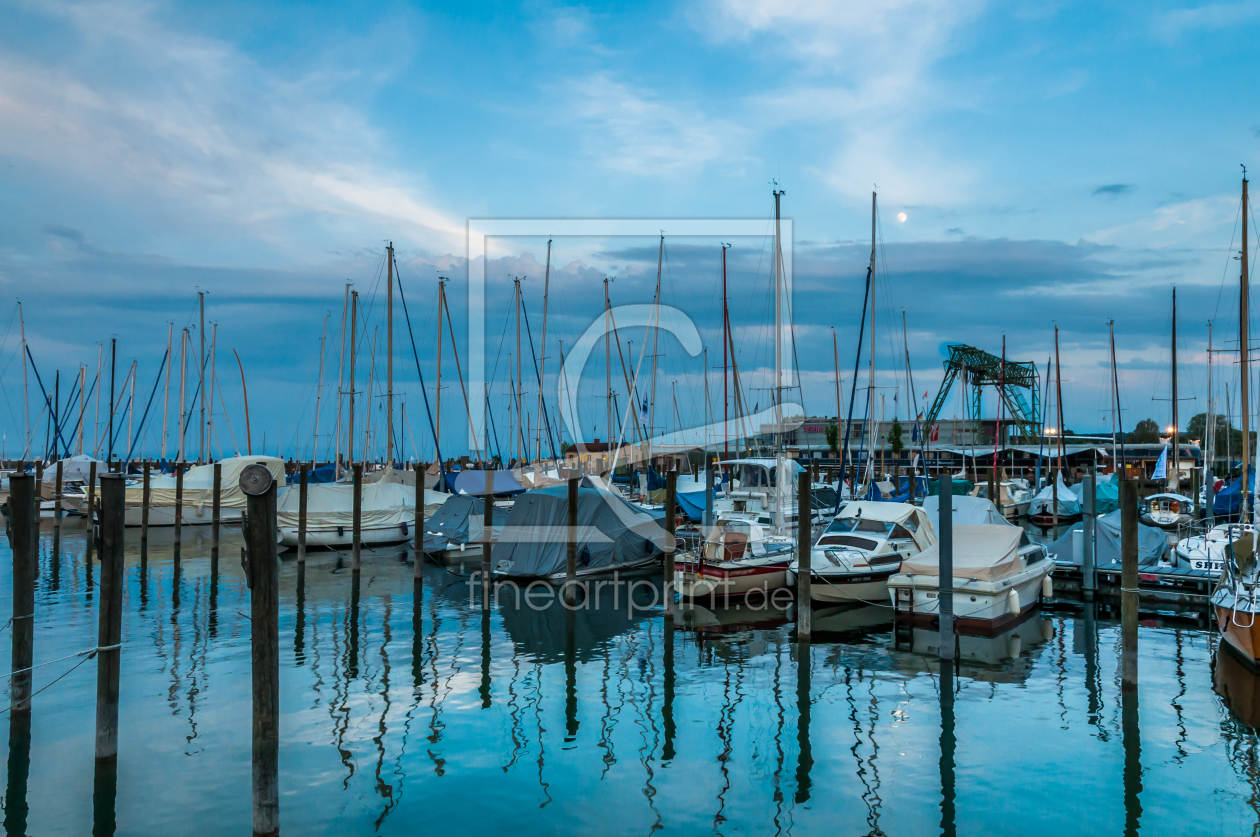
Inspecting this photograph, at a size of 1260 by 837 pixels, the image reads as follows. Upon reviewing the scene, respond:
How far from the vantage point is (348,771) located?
11820 mm

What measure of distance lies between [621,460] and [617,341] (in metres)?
11.3

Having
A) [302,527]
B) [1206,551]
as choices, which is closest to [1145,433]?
[1206,551]

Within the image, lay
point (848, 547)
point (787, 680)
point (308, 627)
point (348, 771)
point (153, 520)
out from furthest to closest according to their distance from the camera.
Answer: point (153, 520) < point (848, 547) < point (308, 627) < point (787, 680) < point (348, 771)

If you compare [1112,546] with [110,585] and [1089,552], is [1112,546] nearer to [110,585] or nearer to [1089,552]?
[1089,552]

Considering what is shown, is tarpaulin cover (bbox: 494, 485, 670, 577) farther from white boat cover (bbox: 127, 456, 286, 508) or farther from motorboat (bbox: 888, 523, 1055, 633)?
white boat cover (bbox: 127, 456, 286, 508)

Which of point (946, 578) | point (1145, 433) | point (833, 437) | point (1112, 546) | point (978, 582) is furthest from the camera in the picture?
point (1145, 433)

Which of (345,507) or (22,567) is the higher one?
(22,567)

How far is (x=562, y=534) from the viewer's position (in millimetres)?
26016

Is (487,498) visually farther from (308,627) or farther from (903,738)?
(903,738)

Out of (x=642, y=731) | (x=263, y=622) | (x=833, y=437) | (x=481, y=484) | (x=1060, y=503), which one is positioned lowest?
(x=642, y=731)

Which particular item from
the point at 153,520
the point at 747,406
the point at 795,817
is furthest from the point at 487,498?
the point at 153,520

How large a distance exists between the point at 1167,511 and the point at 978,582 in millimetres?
30712

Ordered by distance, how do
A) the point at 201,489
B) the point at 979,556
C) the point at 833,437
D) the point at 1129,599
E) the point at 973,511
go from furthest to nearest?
1. the point at 833,437
2. the point at 201,489
3. the point at 973,511
4. the point at 979,556
5. the point at 1129,599

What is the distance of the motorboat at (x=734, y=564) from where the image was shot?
A: 2331cm
